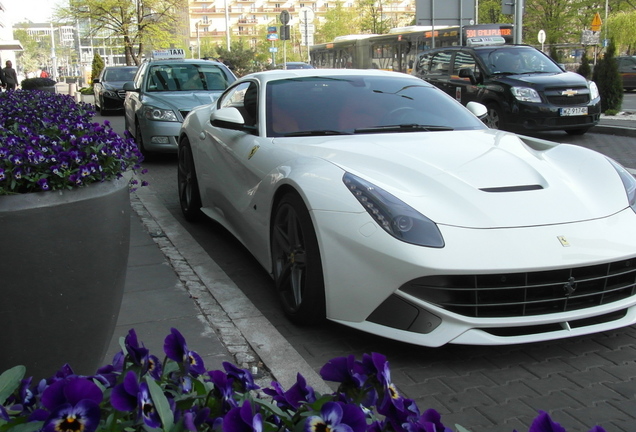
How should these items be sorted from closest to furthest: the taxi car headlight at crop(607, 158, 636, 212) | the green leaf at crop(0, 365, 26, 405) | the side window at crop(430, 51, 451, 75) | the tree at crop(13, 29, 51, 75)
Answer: the green leaf at crop(0, 365, 26, 405)
the taxi car headlight at crop(607, 158, 636, 212)
the side window at crop(430, 51, 451, 75)
the tree at crop(13, 29, 51, 75)

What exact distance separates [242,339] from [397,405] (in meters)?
2.36

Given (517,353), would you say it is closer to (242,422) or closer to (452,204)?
(452,204)

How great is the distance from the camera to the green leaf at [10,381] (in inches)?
58.6

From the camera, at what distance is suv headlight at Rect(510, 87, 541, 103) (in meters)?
12.2

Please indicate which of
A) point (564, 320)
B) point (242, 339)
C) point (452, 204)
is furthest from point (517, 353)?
point (242, 339)

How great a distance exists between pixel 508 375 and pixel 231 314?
157cm

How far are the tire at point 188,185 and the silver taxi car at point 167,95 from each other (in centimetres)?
355

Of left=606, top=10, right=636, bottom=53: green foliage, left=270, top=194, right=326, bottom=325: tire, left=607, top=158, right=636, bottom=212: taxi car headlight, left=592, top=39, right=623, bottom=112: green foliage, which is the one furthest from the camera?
left=606, top=10, right=636, bottom=53: green foliage

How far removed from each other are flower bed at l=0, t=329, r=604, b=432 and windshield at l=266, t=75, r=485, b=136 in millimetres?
3195

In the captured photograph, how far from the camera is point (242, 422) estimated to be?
119 cm

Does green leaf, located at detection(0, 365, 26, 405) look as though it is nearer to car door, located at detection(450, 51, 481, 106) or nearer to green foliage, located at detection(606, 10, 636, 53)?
car door, located at detection(450, 51, 481, 106)

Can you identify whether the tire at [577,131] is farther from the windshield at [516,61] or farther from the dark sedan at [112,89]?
the dark sedan at [112,89]

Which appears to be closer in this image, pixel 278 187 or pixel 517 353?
pixel 517 353

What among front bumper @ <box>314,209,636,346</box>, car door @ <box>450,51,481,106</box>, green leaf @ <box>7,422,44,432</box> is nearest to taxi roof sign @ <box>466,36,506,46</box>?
car door @ <box>450,51,481,106</box>
